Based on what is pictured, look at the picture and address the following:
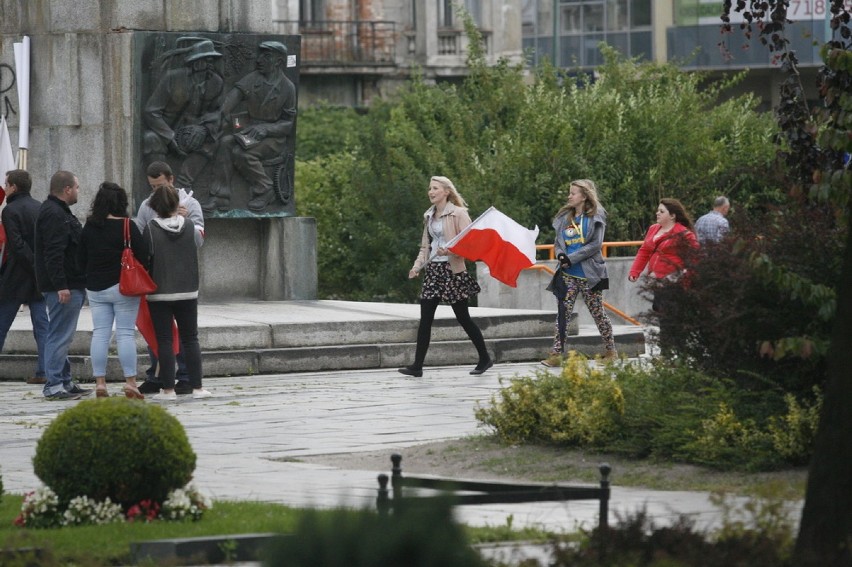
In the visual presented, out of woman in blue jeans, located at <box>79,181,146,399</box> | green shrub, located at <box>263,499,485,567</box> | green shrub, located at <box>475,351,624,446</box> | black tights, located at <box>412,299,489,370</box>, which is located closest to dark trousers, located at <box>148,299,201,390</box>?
woman in blue jeans, located at <box>79,181,146,399</box>

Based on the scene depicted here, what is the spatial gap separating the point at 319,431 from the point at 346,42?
5069cm

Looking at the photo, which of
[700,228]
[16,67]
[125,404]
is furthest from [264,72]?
[125,404]

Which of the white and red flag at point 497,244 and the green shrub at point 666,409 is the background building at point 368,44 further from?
the green shrub at point 666,409

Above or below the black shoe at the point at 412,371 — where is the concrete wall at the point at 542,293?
below

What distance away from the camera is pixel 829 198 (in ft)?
30.7

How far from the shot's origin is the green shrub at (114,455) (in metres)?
8.03

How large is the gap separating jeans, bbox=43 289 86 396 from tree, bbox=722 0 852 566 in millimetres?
5914

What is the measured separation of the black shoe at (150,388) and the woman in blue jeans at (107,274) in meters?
0.85

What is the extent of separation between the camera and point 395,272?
2830cm

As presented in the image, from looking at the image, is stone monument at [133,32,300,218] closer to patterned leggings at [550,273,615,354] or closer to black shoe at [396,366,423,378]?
black shoe at [396,366,423,378]

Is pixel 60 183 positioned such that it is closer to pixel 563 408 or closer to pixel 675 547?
pixel 563 408

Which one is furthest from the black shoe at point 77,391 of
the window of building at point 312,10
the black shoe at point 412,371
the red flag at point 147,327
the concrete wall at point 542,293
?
the window of building at point 312,10

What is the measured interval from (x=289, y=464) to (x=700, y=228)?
334 inches

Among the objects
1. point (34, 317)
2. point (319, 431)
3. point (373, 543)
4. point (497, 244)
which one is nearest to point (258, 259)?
point (497, 244)
